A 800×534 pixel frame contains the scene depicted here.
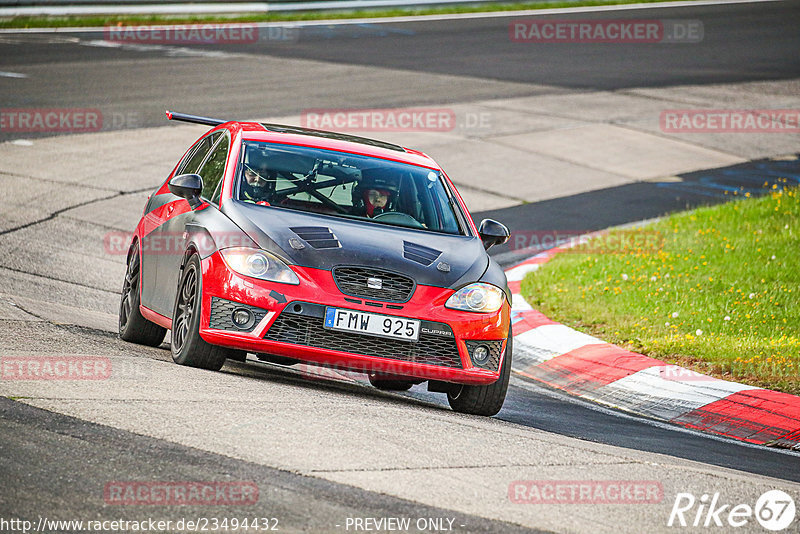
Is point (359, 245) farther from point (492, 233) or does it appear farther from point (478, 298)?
point (492, 233)

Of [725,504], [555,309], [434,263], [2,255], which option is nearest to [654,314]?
[555,309]

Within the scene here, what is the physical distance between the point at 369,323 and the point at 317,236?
68 centimetres

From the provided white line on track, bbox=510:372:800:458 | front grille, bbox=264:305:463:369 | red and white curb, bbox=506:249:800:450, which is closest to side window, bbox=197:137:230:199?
front grille, bbox=264:305:463:369

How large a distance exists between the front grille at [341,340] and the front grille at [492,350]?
0.92ft

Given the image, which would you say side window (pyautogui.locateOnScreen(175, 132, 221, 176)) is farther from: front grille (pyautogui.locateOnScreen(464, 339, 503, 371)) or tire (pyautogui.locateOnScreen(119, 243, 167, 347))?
front grille (pyautogui.locateOnScreen(464, 339, 503, 371))

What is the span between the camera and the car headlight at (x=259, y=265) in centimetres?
680

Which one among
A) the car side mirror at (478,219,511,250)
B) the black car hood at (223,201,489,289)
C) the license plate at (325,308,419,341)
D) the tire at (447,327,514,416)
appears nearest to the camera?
the license plate at (325,308,419,341)

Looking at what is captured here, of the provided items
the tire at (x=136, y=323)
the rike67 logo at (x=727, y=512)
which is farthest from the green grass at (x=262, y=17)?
the rike67 logo at (x=727, y=512)

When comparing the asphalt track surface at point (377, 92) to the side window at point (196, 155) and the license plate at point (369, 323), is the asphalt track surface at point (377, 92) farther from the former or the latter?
the side window at point (196, 155)

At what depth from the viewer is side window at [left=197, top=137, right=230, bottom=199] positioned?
7.91m

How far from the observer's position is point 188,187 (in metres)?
7.66

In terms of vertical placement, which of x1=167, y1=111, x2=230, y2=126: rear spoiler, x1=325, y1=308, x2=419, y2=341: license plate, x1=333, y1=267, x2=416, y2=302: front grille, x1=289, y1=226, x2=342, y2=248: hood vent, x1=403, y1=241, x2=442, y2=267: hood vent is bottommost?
x1=325, y1=308, x2=419, y2=341: license plate

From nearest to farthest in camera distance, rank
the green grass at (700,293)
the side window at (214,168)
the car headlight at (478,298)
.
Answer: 1. the car headlight at (478,298)
2. the side window at (214,168)
3. the green grass at (700,293)

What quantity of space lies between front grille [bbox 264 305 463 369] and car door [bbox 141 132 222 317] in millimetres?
1241
